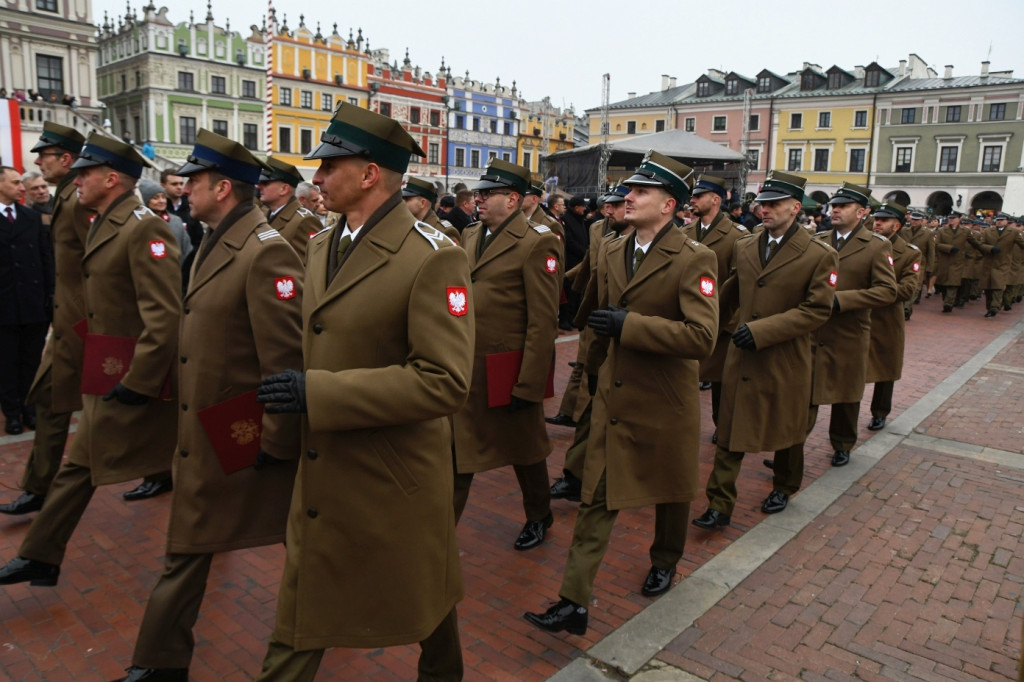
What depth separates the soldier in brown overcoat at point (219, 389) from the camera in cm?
312

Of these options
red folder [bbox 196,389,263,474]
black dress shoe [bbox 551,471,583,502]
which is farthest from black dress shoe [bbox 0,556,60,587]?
black dress shoe [bbox 551,471,583,502]

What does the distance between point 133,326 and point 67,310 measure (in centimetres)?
84

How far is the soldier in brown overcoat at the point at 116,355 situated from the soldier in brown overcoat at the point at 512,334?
163 cm

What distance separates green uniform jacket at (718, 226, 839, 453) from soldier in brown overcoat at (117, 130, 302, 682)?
119 inches

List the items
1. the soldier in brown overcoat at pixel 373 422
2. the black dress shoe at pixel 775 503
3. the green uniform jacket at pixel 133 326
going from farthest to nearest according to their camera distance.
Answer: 1. the black dress shoe at pixel 775 503
2. the green uniform jacket at pixel 133 326
3. the soldier in brown overcoat at pixel 373 422

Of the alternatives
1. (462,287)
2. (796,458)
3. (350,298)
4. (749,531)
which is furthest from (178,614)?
(796,458)

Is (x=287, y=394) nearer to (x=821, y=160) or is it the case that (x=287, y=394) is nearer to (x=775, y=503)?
(x=775, y=503)

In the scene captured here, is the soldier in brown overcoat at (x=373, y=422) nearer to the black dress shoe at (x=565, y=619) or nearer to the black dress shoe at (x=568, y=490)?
the black dress shoe at (x=565, y=619)

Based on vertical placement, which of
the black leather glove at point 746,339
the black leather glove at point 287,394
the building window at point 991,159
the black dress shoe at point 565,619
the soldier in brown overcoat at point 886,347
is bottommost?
the black dress shoe at point 565,619

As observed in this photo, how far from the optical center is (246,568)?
445 cm

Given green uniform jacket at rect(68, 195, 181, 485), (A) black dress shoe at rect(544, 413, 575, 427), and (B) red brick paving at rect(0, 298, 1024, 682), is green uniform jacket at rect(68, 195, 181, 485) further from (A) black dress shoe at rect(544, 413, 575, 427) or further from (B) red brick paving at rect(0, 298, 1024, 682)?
(A) black dress shoe at rect(544, 413, 575, 427)

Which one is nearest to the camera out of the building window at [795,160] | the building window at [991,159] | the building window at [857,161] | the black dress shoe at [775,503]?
the black dress shoe at [775,503]

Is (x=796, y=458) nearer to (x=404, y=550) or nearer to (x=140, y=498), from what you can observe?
(x=404, y=550)

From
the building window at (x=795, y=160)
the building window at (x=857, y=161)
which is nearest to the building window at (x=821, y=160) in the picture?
the building window at (x=795, y=160)
